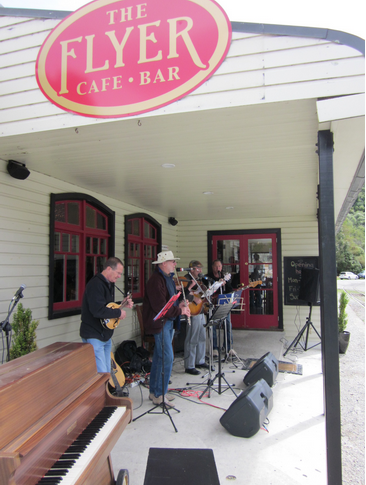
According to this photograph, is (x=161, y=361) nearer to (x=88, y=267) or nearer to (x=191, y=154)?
(x=88, y=267)

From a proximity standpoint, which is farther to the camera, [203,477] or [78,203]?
[78,203]

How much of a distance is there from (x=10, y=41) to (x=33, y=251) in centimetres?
214

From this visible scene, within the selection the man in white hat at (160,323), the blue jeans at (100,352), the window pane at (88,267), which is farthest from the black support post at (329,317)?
the window pane at (88,267)

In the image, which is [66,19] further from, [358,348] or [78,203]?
[358,348]

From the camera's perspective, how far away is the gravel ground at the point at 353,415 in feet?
9.80

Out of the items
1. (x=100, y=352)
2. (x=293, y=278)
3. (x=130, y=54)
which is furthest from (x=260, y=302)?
(x=130, y=54)

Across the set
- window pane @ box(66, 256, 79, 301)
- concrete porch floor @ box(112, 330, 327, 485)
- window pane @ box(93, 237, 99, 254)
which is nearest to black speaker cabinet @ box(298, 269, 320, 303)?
concrete porch floor @ box(112, 330, 327, 485)

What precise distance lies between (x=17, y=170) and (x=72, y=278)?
5.77 ft

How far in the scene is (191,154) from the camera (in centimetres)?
360

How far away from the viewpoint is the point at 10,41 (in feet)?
9.84

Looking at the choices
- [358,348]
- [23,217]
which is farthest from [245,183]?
[358,348]

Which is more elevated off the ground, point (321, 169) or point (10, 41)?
point (10, 41)

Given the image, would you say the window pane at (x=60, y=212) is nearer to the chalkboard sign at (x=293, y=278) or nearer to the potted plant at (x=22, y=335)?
the potted plant at (x=22, y=335)

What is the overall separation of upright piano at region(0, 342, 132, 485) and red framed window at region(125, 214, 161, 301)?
12.9 ft
